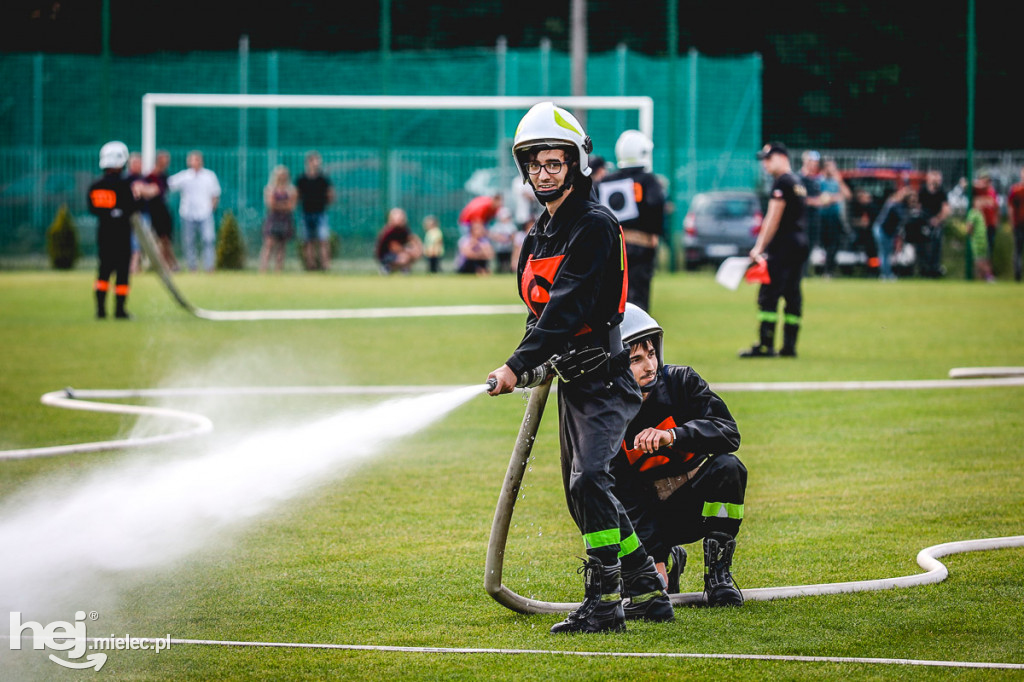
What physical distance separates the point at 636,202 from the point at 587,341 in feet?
26.1

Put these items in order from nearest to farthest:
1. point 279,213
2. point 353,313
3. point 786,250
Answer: point 786,250, point 353,313, point 279,213

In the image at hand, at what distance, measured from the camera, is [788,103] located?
30156mm

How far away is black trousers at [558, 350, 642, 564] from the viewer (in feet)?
16.6

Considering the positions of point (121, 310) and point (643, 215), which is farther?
point (121, 310)

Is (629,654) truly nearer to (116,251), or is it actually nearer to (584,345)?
(584,345)

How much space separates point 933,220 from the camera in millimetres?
27875

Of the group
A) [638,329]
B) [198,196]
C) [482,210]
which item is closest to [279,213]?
[198,196]

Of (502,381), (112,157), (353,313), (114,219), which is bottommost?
(353,313)

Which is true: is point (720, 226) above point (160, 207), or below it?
below

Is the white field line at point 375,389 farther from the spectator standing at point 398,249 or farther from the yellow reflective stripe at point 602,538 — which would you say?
the spectator standing at point 398,249

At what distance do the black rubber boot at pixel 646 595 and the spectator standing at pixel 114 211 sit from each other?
550 inches

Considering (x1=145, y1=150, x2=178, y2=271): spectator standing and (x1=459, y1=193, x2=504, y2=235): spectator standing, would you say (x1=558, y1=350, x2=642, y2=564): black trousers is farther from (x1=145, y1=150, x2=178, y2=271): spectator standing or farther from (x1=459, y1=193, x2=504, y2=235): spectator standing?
(x1=459, y1=193, x2=504, y2=235): spectator standing

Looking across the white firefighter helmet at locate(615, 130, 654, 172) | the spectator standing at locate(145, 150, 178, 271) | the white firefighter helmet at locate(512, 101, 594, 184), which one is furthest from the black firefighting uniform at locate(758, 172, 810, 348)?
the spectator standing at locate(145, 150, 178, 271)

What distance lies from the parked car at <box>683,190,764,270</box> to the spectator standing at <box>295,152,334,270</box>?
7748 mm
